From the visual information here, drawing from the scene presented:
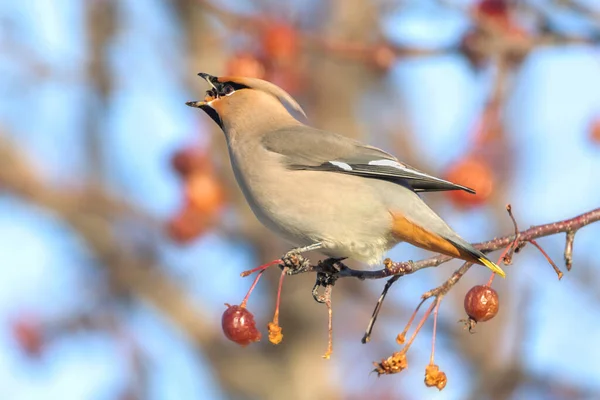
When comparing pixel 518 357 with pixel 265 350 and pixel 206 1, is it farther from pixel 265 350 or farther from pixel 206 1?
pixel 265 350

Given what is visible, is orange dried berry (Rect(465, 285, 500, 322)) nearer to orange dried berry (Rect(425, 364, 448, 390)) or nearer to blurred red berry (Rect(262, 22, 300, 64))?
orange dried berry (Rect(425, 364, 448, 390))

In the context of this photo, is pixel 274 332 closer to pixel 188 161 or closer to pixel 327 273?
pixel 327 273

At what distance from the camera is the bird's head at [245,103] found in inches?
156

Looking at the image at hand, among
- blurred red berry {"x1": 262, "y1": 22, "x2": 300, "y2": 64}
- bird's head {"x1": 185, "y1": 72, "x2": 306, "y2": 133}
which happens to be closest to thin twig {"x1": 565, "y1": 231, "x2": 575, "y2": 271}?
bird's head {"x1": 185, "y1": 72, "x2": 306, "y2": 133}

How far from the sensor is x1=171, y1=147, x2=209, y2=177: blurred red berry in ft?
18.3

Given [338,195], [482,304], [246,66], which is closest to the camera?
[482,304]

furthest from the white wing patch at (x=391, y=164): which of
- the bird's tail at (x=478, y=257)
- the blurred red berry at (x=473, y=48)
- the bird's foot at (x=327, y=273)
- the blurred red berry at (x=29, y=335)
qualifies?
the blurred red berry at (x=29, y=335)

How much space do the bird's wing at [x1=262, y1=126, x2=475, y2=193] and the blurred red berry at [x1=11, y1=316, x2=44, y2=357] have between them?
4.45 metres

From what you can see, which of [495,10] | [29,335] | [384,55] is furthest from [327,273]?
[29,335]

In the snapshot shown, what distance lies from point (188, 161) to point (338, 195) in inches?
95.2

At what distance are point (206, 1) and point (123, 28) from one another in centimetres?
365

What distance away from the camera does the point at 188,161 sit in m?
5.59

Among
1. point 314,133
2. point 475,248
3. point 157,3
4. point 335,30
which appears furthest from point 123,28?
point 475,248

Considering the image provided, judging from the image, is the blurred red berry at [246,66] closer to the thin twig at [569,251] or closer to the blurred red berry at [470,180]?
the blurred red berry at [470,180]
